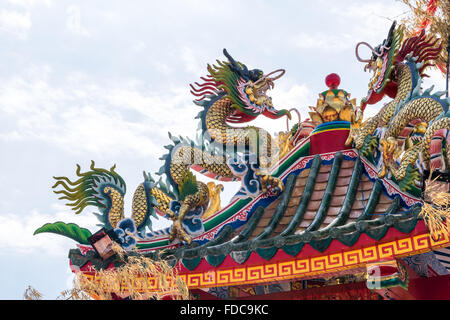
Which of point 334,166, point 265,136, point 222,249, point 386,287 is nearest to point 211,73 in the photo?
point 265,136

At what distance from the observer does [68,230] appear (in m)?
6.91

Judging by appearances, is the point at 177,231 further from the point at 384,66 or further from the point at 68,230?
the point at 384,66

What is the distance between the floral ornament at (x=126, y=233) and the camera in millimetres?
6602

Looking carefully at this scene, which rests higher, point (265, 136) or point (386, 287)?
point (265, 136)

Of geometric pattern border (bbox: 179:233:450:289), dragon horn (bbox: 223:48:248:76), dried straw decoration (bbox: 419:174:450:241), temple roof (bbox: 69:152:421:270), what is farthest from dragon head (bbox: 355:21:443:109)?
geometric pattern border (bbox: 179:233:450:289)

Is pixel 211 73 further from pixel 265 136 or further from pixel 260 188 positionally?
pixel 260 188

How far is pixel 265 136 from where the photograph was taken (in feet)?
24.0

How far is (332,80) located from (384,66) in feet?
2.71

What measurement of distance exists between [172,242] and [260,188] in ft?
4.19

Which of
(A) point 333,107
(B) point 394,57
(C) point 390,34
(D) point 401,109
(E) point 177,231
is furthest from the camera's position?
(A) point 333,107

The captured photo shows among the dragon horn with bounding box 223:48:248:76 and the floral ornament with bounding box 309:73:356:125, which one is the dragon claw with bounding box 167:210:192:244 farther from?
the dragon horn with bounding box 223:48:248:76

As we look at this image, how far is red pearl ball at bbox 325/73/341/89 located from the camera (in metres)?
7.39

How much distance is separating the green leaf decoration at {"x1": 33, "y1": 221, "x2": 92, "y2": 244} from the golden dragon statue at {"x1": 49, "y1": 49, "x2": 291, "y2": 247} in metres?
0.37

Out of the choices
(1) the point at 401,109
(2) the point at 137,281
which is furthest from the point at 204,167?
(1) the point at 401,109
